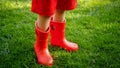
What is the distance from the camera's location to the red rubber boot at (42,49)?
93.5 inches

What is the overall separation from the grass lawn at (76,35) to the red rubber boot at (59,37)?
0.05m

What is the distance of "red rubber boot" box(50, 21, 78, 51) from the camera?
2.57m

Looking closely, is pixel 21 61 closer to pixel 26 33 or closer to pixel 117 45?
pixel 26 33

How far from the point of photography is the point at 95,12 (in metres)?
3.48

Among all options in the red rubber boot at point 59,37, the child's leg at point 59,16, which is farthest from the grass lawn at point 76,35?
the child's leg at point 59,16

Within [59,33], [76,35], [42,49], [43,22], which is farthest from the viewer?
[76,35]

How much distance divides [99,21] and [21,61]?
3.95 ft

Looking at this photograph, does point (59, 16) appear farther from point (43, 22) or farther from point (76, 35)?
point (76, 35)

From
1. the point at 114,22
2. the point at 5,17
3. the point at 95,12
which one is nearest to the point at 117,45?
the point at 114,22

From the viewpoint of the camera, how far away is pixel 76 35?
2.95 meters

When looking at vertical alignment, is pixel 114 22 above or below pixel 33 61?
above

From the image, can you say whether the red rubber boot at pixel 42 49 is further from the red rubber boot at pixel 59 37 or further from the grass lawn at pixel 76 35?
the red rubber boot at pixel 59 37

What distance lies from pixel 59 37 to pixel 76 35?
1.21 ft

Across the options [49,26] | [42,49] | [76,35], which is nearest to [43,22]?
[49,26]
